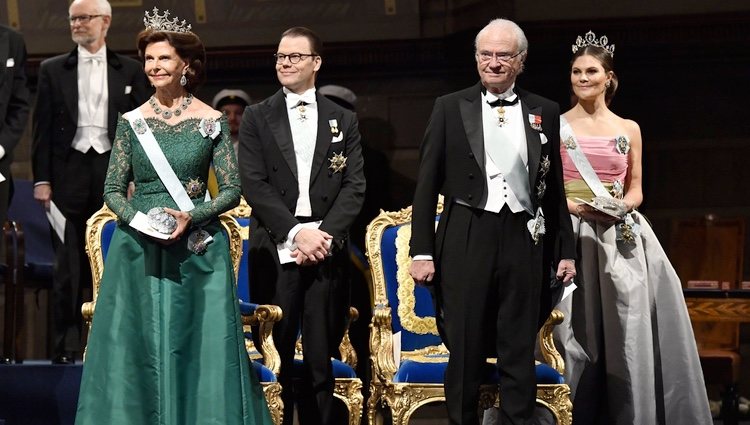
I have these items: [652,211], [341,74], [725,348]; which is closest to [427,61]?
[341,74]

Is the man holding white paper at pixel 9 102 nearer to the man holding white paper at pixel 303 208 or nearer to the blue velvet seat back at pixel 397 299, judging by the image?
the man holding white paper at pixel 303 208

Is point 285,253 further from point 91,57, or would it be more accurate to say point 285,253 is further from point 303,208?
point 91,57

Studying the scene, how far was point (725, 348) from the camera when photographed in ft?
20.4

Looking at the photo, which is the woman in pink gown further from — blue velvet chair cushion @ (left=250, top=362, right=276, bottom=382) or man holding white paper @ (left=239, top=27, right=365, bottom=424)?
blue velvet chair cushion @ (left=250, top=362, right=276, bottom=382)

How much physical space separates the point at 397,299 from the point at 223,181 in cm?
102

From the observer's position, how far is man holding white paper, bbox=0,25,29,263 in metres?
4.95

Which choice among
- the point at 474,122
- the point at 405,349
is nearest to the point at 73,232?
the point at 405,349

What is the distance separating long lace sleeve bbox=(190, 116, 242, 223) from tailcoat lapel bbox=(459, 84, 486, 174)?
791 mm

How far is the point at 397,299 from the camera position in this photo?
4.86 metres

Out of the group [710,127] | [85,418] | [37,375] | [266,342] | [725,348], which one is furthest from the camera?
[710,127]

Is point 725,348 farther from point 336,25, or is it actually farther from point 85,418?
point 85,418

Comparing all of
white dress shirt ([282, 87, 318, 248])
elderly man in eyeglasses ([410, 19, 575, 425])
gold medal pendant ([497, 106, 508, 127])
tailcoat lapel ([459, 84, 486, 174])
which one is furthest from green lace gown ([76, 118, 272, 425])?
gold medal pendant ([497, 106, 508, 127])

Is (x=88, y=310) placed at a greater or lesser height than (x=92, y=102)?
lesser

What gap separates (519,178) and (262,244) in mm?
976
